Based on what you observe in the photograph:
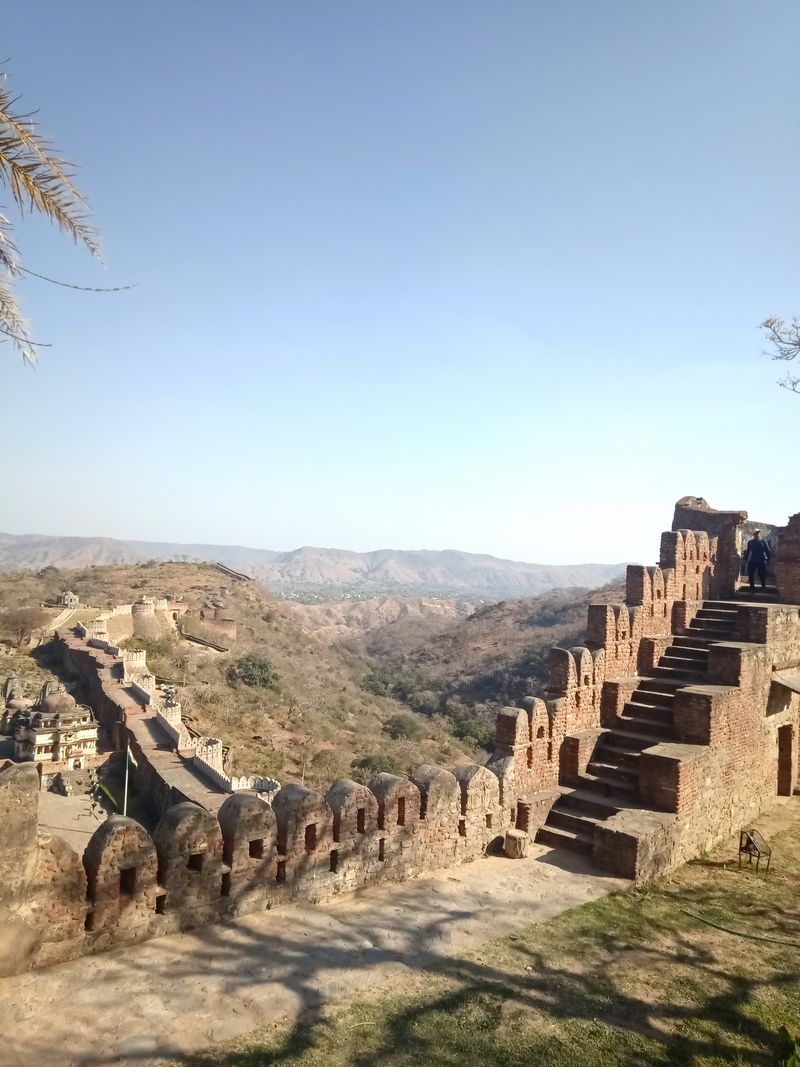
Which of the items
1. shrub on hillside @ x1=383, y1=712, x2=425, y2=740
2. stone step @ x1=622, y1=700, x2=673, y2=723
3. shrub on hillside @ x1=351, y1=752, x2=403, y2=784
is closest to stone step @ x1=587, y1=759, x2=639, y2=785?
stone step @ x1=622, y1=700, x2=673, y2=723

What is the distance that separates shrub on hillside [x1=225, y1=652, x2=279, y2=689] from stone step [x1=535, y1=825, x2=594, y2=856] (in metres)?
27.1

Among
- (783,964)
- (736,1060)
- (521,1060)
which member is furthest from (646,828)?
(521,1060)

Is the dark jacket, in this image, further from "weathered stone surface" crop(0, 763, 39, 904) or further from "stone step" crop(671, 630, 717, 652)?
"weathered stone surface" crop(0, 763, 39, 904)

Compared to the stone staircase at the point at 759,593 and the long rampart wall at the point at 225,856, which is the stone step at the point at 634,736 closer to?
the long rampart wall at the point at 225,856

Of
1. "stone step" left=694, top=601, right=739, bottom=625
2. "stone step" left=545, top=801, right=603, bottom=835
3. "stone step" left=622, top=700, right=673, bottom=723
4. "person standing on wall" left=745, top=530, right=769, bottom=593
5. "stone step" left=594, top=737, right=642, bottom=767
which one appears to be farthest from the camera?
"person standing on wall" left=745, top=530, right=769, bottom=593

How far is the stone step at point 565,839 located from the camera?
8.24 meters

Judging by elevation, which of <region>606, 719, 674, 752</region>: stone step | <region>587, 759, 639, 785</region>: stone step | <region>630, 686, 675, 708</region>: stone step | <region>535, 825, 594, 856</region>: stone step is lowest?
<region>535, 825, 594, 856</region>: stone step

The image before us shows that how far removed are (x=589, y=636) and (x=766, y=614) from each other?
9.02 feet

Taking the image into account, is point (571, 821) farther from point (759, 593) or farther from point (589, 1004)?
point (759, 593)

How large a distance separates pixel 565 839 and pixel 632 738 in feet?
6.56

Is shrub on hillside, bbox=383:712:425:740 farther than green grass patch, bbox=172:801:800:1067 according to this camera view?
Yes

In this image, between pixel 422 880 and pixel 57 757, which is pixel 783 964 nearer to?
pixel 422 880

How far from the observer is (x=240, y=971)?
5004mm

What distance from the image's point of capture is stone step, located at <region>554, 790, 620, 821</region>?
8711mm
